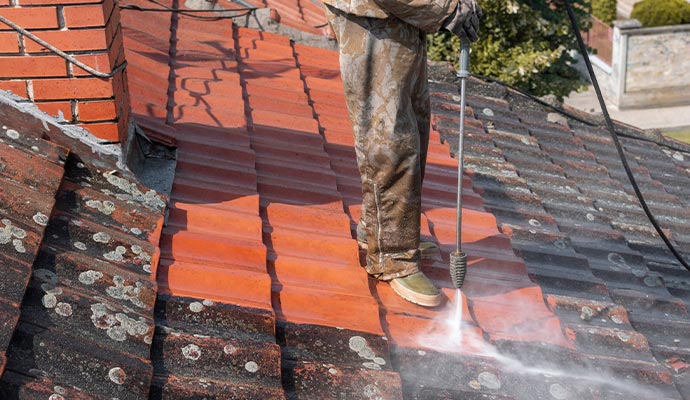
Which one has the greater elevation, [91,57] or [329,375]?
[91,57]

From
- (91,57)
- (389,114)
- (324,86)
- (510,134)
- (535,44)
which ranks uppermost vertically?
(91,57)

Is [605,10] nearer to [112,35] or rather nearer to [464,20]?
[464,20]

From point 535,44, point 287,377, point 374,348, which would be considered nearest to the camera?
point 287,377

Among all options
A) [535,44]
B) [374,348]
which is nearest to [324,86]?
[374,348]

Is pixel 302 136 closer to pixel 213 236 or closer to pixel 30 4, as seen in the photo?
pixel 213 236

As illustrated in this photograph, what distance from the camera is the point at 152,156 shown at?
3809mm

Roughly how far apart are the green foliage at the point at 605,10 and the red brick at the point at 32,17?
2381 cm

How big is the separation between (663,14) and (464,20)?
20.0m

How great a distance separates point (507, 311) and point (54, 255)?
1.60 m

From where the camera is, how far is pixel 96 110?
3328 millimetres

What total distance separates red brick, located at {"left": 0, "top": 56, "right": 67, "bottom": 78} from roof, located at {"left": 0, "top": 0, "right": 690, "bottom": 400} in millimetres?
172

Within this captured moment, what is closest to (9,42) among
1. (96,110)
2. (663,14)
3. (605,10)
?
(96,110)

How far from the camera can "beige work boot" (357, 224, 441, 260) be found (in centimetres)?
365

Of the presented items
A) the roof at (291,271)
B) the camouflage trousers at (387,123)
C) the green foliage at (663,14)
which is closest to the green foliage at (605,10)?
the green foliage at (663,14)
